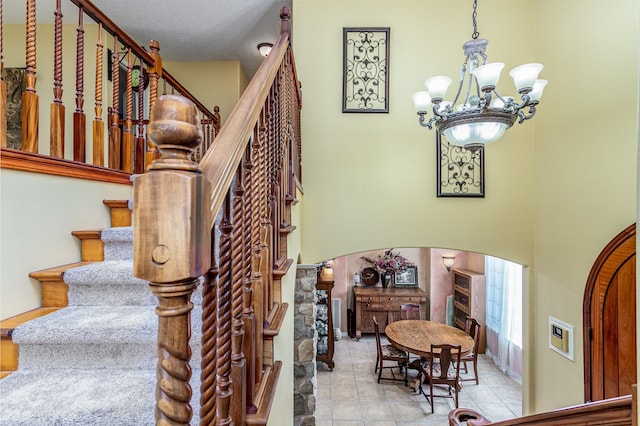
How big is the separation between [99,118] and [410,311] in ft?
20.8

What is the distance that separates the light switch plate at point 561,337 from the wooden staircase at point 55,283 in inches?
139

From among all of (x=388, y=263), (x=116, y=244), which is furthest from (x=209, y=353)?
(x=388, y=263)

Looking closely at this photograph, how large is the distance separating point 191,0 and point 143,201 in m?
3.63

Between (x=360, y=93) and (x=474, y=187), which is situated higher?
(x=360, y=93)

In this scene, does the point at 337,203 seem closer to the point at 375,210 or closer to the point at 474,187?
the point at 375,210

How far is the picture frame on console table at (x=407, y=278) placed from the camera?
7.15m

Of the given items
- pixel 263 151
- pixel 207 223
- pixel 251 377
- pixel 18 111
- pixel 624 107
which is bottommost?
pixel 251 377

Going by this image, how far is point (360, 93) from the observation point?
301 centimetres

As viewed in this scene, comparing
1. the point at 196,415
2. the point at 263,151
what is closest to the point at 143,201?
the point at 263,151

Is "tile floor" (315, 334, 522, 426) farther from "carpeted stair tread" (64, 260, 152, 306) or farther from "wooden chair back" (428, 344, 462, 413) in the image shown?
"carpeted stair tread" (64, 260, 152, 306)

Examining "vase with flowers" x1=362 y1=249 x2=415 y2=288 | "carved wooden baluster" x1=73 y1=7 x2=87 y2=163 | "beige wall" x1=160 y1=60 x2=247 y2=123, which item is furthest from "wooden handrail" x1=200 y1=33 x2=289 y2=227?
"vase with flowers" x1=362 y1=249 x2=415 y2=288

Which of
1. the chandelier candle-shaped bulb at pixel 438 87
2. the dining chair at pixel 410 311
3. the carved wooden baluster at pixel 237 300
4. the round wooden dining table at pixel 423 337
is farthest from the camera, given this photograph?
the dining chair at pixel 410 311

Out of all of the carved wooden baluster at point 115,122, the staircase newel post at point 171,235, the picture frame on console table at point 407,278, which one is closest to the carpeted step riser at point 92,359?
the staircase newel post at point 171,235

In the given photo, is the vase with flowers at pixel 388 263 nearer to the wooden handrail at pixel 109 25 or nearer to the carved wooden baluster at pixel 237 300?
the wooden handrail at pixel 109 25
